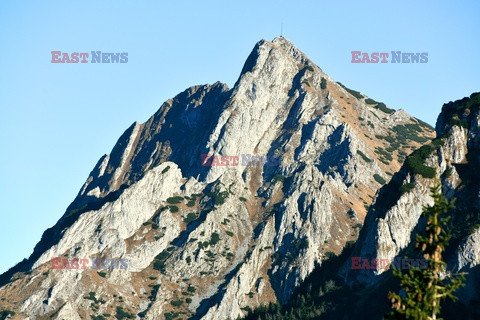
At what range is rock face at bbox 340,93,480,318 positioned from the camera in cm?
16200

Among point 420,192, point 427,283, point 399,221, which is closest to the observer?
point 427,283

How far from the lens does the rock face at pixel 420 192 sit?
531ft

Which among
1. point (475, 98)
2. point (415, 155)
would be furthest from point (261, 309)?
point (475, 98)

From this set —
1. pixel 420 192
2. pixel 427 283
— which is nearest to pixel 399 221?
pixel 420 192

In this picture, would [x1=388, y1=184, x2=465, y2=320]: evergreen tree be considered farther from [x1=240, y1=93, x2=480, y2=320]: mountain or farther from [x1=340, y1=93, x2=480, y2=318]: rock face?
[x1=340, y1=93, x2=480, y2=318]: rock face

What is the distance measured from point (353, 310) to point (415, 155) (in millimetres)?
51206

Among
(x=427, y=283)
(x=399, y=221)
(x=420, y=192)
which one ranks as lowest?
(x=427, y=283)

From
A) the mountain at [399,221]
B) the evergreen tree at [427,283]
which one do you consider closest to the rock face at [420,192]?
the mountain at [399,221]

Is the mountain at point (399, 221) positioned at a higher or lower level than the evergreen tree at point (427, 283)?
higher

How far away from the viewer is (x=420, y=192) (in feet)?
556

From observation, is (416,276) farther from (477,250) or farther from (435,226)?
(477,250)

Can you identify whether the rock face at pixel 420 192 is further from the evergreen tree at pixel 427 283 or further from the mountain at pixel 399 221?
the evergreen tree at pixel 427 283

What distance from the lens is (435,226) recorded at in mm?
38500

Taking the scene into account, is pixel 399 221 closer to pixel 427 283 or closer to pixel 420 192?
pixel 420 192
